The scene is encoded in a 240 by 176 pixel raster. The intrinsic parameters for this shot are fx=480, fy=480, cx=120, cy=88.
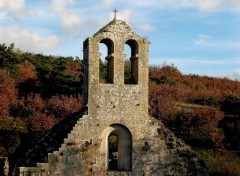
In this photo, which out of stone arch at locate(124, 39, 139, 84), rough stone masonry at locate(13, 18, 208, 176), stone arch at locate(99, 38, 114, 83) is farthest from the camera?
stone arch at locate(124, 39, 139, 84)

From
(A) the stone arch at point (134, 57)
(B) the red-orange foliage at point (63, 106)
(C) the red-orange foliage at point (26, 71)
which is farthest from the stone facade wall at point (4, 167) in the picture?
(C) the red-orange foliage at point (26, 71)

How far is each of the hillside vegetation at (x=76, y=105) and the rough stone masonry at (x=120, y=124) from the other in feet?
33.9

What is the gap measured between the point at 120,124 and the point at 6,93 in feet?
125

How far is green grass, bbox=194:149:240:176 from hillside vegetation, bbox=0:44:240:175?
0.05m

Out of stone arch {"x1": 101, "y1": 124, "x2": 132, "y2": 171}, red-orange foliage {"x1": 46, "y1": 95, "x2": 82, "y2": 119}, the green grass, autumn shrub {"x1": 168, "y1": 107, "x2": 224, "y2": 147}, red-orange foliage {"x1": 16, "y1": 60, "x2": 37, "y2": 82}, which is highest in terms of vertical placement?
red-orange foliage {"x1": 16, "y1": 60, "x2": 37, "y2": 82}

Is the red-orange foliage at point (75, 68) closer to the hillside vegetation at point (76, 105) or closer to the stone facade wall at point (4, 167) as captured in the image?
the hillside vegetation at point (76, 105)

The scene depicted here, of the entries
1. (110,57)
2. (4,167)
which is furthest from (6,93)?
(110,57)

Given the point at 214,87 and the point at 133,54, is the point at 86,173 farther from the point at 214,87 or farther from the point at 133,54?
the point at 214,87

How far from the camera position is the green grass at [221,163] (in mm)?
25531

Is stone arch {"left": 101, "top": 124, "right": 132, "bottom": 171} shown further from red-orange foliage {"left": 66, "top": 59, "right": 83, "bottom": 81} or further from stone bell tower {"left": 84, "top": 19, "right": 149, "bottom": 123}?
red-orange foliage {"left": 66, "top": 59, "right": 83, "bottom": 81}

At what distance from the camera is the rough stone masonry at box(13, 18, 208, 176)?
1543cm

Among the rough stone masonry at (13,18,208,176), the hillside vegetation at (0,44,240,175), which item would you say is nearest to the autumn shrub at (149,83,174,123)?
the hillside vegetation at (0,44,240,175)

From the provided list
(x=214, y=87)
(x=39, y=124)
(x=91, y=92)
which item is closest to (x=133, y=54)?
(x=91, y=92)

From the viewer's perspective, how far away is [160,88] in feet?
181
